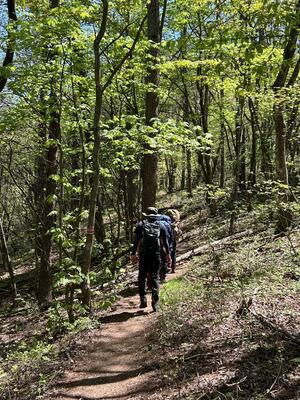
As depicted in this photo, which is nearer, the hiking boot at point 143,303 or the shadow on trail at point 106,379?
the shadow on trail at point 106,379

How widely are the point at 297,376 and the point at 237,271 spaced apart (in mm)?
4172

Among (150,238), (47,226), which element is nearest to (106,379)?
(150,238)

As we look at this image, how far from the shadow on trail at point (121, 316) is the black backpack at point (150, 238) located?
1.32 meters

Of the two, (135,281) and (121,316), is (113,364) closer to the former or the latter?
(121,316)

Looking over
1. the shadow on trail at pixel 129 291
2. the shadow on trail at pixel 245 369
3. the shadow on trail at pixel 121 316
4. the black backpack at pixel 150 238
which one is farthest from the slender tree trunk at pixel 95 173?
the shadow on trail at pixel 245 369

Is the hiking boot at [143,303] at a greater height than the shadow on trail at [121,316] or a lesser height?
greater

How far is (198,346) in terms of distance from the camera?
563cm

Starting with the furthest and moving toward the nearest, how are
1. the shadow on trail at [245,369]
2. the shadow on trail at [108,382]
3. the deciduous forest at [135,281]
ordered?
1. the shadow on trail at [108,382]
2. the deciduous forest at [135,281]
3. the shadow on trail at [245,369]

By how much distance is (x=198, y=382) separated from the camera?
15.3 feet

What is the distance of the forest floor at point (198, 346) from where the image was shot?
14.7ft

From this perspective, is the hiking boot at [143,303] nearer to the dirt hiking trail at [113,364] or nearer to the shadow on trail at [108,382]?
the dirt hiking trail at [113,364]

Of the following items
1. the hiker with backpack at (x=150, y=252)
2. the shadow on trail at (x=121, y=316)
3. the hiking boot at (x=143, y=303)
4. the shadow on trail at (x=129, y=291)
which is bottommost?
the shadow on trail at (x=129, y=291)

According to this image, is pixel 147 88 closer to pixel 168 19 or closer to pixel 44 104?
pixel 44 104

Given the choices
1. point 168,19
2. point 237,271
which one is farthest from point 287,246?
point 168,19
